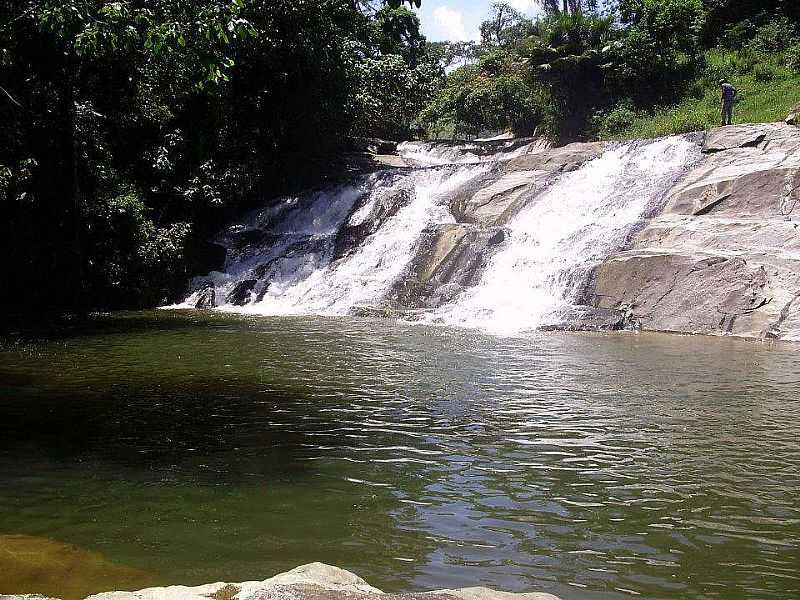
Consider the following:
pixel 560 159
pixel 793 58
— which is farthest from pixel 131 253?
pixel 793 58

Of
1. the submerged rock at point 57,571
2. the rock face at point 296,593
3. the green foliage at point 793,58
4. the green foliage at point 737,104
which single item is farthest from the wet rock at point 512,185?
the rock face at point 296,593

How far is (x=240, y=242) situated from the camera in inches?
987

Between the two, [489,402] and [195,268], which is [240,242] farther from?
[489,402]

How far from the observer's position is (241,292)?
2161 centimetres

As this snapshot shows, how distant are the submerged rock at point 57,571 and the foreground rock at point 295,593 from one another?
0.83 m

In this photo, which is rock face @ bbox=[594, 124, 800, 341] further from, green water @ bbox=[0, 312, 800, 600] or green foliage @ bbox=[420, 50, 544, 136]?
green foliage @ bbox=[420, 50, 544, 136]

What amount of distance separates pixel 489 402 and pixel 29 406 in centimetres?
483

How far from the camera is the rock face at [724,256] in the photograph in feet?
47.6

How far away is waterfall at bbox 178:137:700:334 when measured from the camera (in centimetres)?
1739

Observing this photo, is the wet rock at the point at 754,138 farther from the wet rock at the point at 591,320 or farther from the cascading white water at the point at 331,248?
the cascading white water at the point at 331,248

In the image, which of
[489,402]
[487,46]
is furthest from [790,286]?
[487,46]

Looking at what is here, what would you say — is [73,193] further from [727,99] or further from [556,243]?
[727,99]

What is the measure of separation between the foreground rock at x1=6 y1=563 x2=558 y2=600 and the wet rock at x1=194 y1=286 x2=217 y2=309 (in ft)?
58.8

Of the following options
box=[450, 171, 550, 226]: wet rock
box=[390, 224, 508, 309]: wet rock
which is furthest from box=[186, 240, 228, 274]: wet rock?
box=[450, 171, 550, 226]: wet rock
